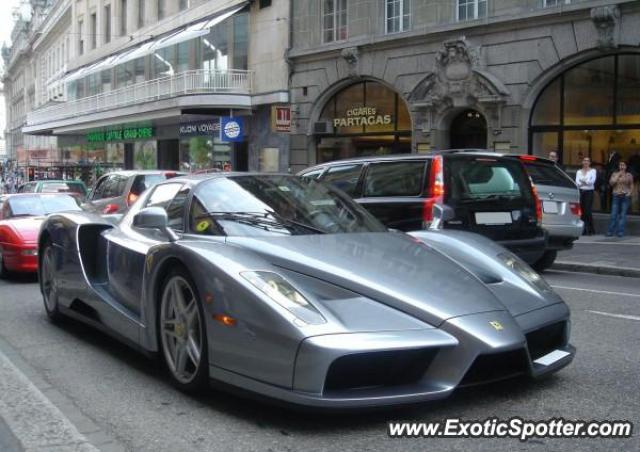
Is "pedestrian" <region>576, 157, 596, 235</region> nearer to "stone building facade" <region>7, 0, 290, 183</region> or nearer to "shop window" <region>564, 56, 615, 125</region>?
"shop window" <region>564, 56, 615, 125</region>

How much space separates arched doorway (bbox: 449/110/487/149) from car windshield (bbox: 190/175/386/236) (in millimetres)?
15892

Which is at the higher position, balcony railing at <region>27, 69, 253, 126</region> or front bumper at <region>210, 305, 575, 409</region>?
balcony railing at <region>27, 69, 253, 126</region>

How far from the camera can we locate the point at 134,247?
18.0ft

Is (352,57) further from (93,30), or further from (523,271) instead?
(93,30)

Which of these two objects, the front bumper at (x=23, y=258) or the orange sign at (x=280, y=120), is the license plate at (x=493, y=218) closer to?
the front bumper at (x=23, y=258)

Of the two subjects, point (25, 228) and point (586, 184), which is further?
point (586, 184)

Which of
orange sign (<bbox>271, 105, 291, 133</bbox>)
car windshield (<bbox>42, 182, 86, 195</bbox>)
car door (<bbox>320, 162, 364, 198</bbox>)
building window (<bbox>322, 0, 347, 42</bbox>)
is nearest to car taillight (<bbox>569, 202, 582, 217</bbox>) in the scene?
car door (<bbox>320, 162, 364, 198</bbox>)

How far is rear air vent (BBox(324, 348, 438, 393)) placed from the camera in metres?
3.74

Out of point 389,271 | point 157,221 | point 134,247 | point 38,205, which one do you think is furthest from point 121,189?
point 389,271

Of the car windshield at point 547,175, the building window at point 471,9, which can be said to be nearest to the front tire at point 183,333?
the car windshield at point 547,175

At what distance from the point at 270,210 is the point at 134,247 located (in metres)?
1.08

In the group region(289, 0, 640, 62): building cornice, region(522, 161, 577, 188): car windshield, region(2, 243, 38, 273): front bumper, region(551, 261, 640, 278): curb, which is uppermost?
region(289, 0, 640, 62): building cornice

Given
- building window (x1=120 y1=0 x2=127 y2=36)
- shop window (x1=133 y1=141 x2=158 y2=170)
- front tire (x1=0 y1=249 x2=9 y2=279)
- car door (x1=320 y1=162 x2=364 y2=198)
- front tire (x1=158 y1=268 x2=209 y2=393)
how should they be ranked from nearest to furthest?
front tire (x1=158 y1=268 x2=209 y2=393), car door (x1=320 y1=162 x2=364 y2=198), front tire (x1=0 y1=249 x2=9 y2=279), shop window (x1=133 y1=141 x2=158 y2=170), building window (x1=120 y1=0 x2=127 y2=36)

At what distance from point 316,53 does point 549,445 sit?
22508 mm
